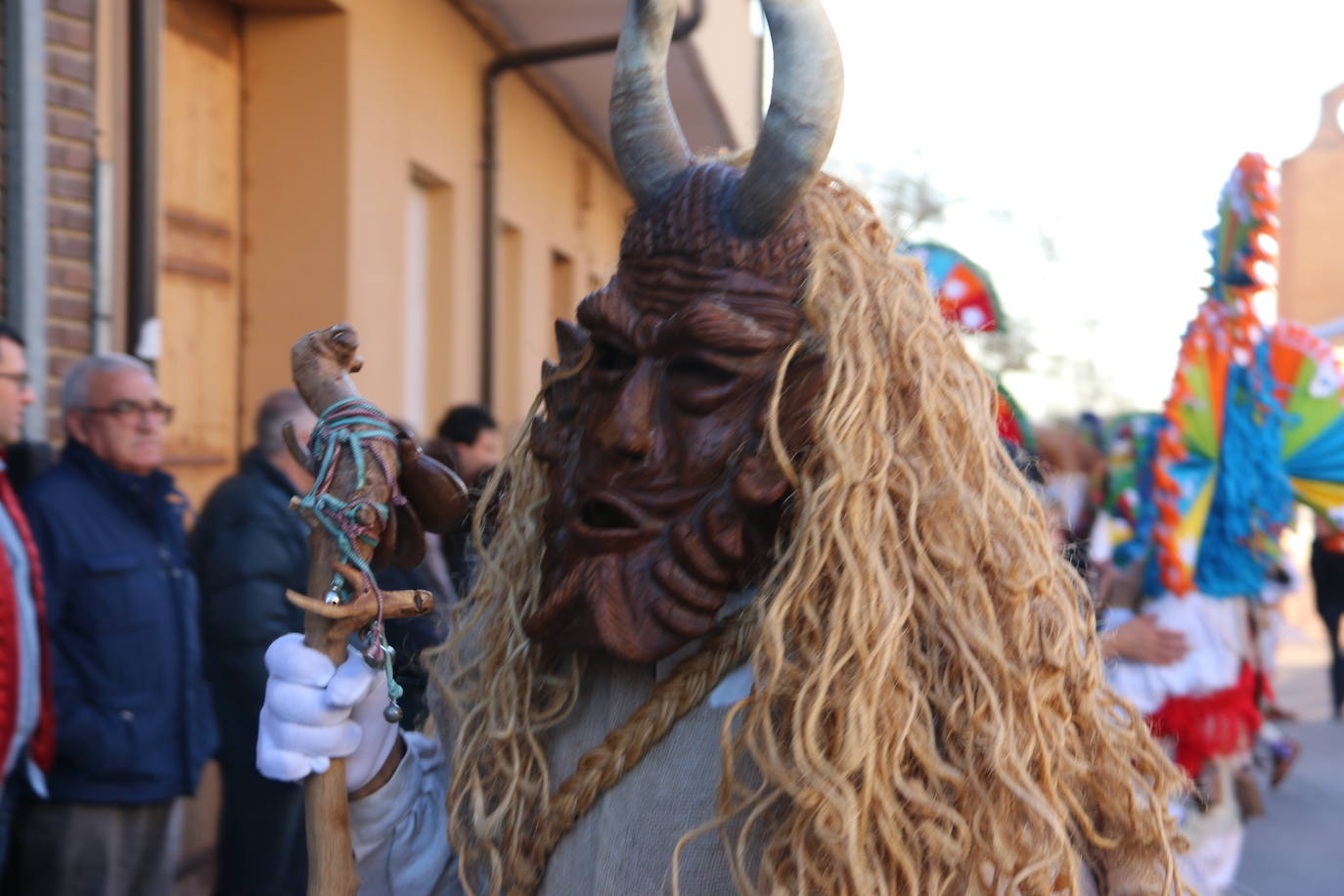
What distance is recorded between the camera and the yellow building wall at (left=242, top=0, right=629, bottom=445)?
586cm

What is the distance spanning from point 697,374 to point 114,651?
237cm

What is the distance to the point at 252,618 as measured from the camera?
3611 mm

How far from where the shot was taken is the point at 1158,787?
1.55 metres

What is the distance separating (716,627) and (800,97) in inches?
23.7

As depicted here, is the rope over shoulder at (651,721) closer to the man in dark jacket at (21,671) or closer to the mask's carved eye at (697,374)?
the mask's carved eye at (697,374)

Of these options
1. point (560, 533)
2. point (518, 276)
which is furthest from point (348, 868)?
point (518, 276)

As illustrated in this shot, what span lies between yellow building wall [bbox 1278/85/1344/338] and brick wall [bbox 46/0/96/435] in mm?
23804

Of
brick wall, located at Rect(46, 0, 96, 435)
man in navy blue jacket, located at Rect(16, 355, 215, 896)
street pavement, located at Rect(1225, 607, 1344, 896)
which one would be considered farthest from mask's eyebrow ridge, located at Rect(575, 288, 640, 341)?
brick wall, located at Rect(46, 0, 96, 435)

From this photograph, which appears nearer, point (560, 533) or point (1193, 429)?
point (560, 533)

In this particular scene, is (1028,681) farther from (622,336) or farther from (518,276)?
(518,276)

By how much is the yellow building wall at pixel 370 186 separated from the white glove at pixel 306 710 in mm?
4450

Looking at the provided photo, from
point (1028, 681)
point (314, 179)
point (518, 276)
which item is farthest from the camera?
point (518, 276)

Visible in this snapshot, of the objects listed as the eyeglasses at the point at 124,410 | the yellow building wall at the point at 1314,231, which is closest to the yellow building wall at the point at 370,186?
the eyeglasses at the point at 124,410

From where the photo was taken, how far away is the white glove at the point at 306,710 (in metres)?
1.48
